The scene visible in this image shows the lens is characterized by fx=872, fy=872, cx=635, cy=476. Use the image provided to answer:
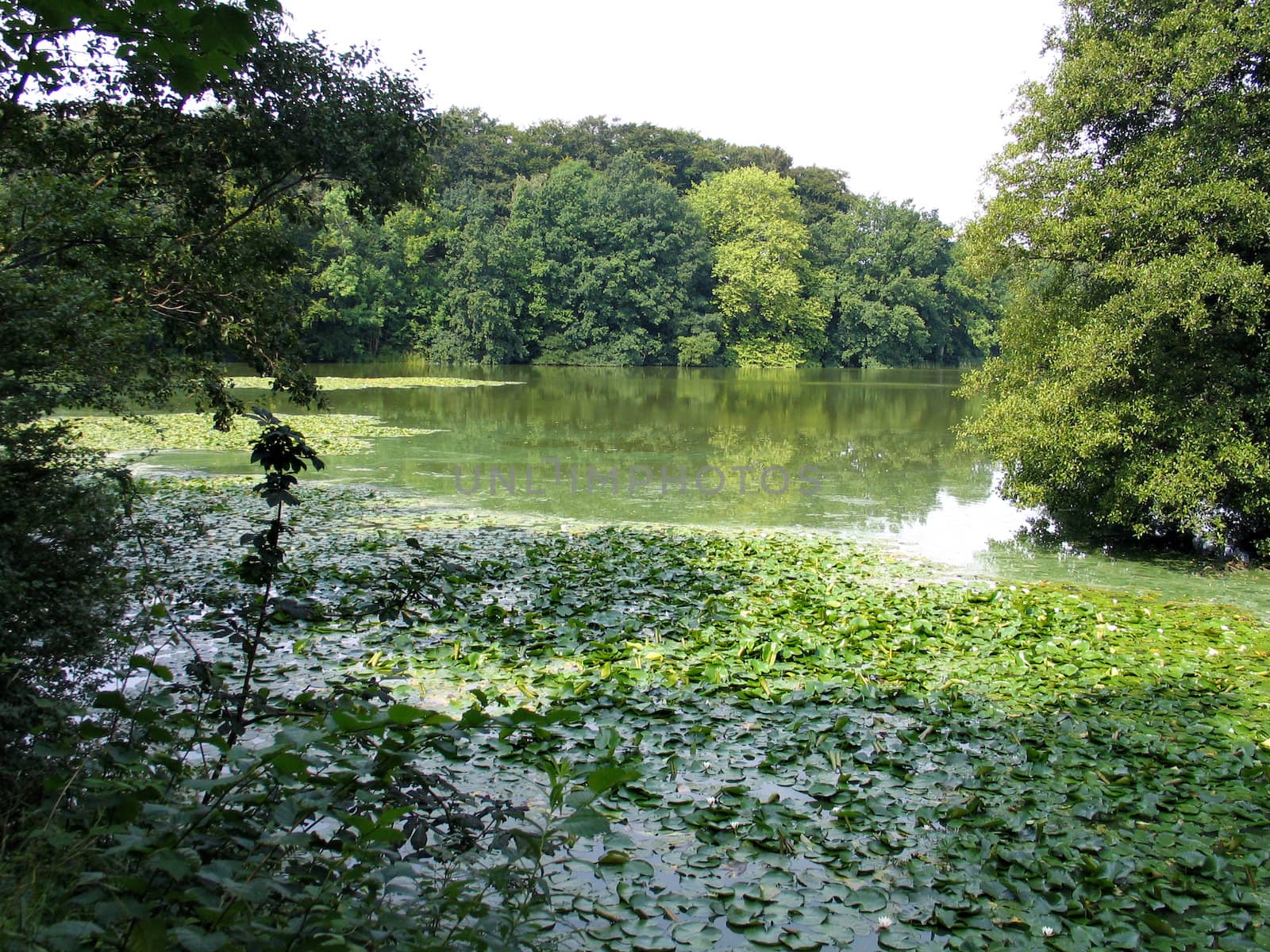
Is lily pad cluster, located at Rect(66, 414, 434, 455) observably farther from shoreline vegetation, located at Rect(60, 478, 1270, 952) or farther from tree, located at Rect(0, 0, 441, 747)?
shoreline vegetation, located at Rect(60, 478, 1270, 952)

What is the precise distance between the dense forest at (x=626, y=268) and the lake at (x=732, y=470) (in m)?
17.8

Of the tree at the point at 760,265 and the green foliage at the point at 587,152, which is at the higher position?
the green foliage at the point at 587,152

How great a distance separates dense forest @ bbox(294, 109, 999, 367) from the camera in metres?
45.0

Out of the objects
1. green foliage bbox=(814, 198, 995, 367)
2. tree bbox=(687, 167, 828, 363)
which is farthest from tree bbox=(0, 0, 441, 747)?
green foliage bbox=(814, 198, 995, 367)

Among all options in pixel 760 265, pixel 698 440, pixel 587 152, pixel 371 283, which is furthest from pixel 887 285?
pixel 698 440

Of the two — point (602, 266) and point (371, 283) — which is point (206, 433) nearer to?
point (371, 283)

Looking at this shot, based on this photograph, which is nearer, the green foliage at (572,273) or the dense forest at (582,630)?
the dense forest at (582,630)

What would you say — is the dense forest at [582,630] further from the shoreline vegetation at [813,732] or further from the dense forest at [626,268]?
the dense forest at [626,268]

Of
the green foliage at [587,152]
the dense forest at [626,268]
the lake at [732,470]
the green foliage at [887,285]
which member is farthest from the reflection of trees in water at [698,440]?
the green foliage at [587,152]

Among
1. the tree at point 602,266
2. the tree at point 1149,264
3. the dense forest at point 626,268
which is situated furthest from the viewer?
the tree at point 602,266

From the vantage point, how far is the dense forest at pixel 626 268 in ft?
148

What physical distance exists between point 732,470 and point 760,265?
38.7 meters

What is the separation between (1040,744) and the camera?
4566mm

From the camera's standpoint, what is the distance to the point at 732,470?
49.1ft
